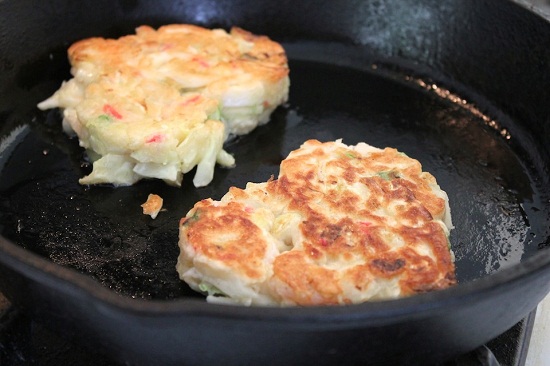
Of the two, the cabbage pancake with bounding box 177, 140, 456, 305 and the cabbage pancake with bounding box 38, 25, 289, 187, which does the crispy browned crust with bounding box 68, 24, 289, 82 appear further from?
the cabbage pancake with bounding box 177, 140, 456, 305

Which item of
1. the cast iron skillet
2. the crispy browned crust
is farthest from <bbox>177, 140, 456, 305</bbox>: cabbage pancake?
the crispy browned crust

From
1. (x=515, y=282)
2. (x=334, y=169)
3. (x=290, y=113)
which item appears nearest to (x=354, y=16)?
Answer: (x=290, y=113)

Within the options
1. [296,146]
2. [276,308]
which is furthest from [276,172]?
[276,308]

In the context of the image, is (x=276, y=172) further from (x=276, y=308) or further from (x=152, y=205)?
(x=276, y=308)

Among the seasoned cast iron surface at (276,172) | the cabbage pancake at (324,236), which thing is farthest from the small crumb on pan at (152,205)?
the cabbage pancake at (324,236)

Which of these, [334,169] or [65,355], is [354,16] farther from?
[65,355]

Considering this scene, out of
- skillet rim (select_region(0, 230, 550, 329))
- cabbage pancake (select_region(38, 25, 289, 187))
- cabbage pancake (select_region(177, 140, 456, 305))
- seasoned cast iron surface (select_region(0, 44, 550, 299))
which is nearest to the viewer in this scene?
skillet rim (select_region(0, 230, 550, 329))
